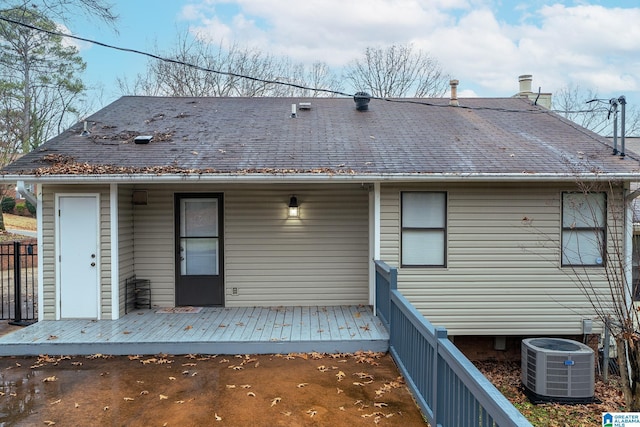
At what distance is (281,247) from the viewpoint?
7.23 meters

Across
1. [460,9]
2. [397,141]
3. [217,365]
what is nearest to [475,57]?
[460,9]

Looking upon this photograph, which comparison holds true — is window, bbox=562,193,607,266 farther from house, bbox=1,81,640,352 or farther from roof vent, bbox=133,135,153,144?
roof vent, bbox=133,135,153,144

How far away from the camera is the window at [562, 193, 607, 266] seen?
6.64 meters

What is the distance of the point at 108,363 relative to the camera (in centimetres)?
504

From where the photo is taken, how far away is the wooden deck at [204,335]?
5266 mm

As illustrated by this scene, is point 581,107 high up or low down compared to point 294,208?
up

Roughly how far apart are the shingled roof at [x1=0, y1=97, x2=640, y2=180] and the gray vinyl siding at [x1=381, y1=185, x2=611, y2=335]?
0.57m

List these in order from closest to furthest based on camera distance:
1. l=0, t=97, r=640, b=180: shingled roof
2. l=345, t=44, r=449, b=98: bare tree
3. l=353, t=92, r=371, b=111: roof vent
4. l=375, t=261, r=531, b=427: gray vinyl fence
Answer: l=375, t=261, r=531, b=427: gray vinyl fence → l=0, t=97, r=640, b=180: shingled roof → l=353, t=92, r=371, b=111: roof vent → l=345, t=44, r=449, b=98: bare tree

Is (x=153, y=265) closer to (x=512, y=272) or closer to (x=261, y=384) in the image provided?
(x=261, y=384)

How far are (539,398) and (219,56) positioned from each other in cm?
2095

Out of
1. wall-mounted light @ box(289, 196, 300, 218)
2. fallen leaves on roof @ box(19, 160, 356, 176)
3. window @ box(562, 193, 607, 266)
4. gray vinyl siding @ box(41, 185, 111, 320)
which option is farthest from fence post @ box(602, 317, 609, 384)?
gray vinyl siding @ box(41, 185, 111, 320)

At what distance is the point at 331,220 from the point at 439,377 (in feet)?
14.0

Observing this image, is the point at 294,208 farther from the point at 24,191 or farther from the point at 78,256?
the point at 24,191

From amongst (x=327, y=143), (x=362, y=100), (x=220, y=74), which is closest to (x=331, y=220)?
(x=327, y=143)
